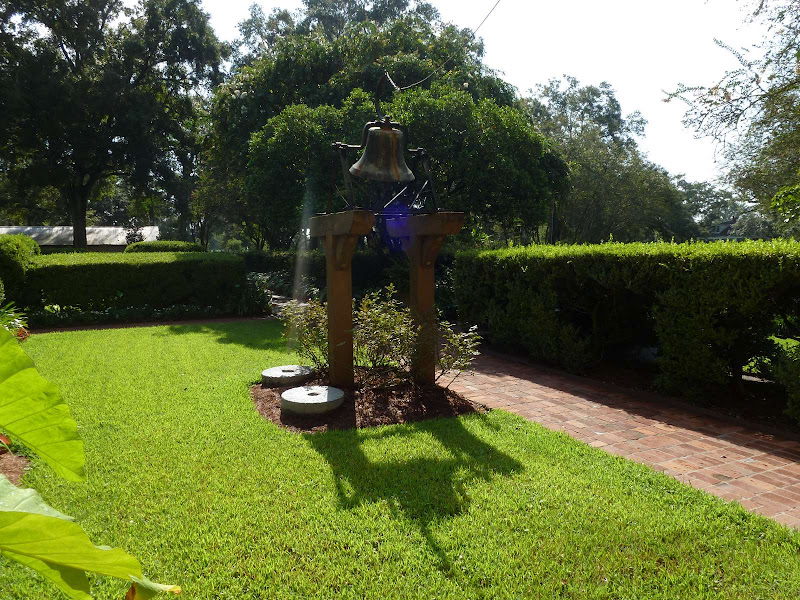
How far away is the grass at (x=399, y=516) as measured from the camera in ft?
9.36

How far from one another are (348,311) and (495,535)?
3612 millimetres

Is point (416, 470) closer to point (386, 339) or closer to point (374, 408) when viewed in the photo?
point (374, 408)

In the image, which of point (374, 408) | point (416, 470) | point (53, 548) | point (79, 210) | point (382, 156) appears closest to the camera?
point (53, 548)

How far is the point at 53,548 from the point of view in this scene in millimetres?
434

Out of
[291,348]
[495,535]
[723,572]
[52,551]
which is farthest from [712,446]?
[291,348]

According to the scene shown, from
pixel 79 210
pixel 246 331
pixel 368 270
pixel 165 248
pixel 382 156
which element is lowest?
pixel 246 331

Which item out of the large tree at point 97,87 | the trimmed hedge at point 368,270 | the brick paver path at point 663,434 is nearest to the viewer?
the brick paver path at point 663,434

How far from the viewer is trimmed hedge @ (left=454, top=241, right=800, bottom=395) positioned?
5.76 metres

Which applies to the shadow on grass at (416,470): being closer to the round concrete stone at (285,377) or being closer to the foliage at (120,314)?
the round concrete stone at (285,377)

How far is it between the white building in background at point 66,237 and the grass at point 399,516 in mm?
31634

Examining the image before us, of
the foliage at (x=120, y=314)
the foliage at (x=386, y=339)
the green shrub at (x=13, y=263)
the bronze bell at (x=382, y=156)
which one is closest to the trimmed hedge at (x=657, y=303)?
the foliage at (x=386, y=339)

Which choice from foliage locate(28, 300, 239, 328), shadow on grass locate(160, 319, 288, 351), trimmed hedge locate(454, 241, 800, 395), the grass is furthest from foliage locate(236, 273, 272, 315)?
the grass

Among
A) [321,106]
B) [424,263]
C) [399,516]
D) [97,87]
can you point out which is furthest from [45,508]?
[97,87]

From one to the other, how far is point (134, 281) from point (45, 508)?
13.8 m
